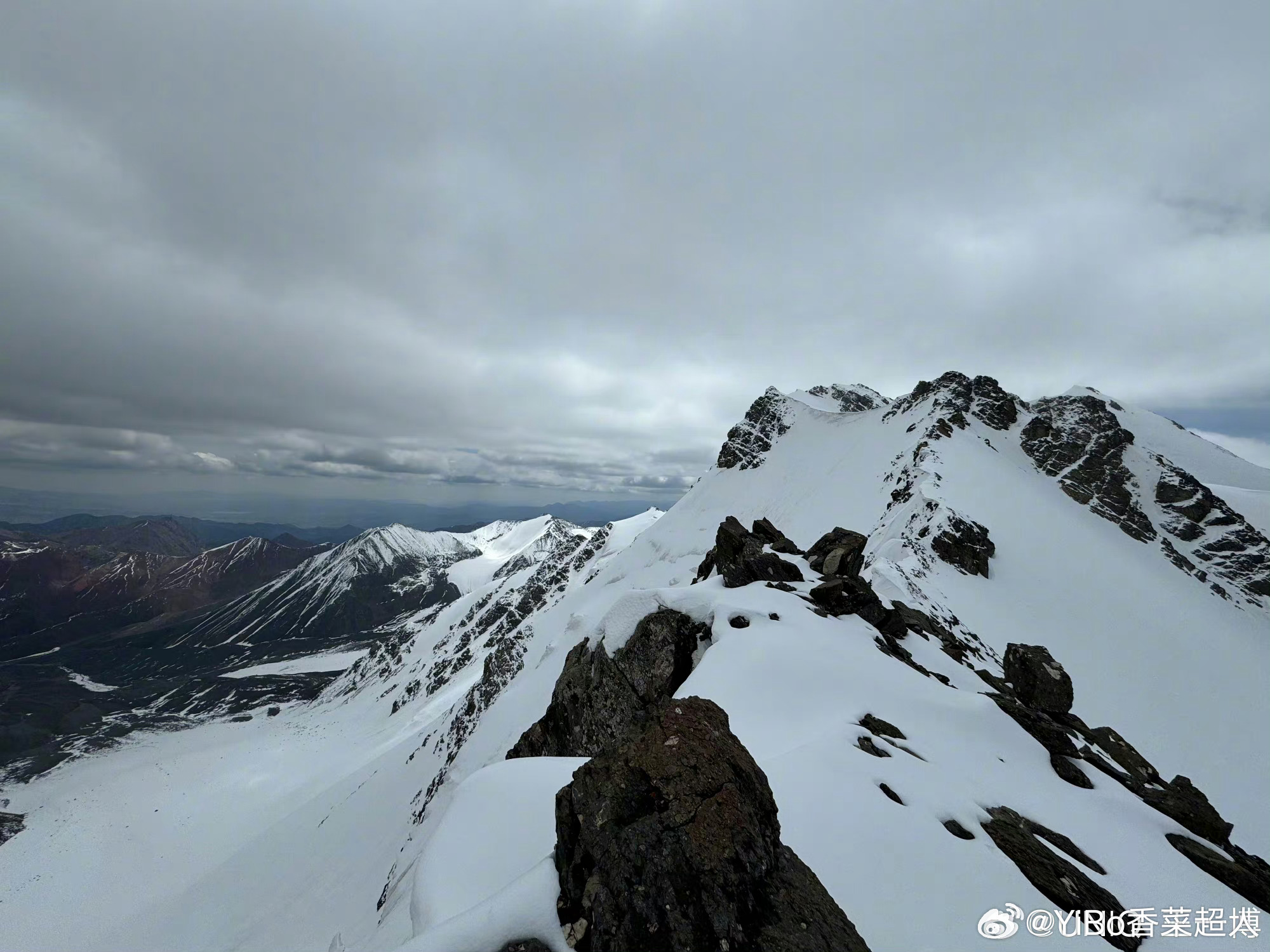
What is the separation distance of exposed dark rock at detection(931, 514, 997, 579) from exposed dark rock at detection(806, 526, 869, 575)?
20.5 metres

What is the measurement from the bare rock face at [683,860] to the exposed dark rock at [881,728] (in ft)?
26.6

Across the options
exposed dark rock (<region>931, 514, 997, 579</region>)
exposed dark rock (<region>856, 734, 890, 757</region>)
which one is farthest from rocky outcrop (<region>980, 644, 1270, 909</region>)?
exposed dark rock (<region>931, 514, 997, 579</region>)

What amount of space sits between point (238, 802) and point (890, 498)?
564 ft

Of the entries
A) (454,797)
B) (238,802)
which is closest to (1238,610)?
(454,797)

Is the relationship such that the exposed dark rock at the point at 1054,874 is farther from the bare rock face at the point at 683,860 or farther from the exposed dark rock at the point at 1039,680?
the exposed dark rock at the point at 1039,680

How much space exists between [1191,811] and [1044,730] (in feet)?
11.6

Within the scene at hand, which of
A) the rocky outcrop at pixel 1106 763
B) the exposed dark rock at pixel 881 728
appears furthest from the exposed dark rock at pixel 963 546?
the exposed dark rock at pixel 881 728

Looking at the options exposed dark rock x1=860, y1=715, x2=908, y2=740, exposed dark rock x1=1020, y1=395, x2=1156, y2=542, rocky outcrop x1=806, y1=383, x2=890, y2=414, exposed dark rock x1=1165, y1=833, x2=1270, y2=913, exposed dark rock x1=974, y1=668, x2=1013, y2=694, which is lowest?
exposed dark rock x1=974, y1=668, x2=1013, y2=694

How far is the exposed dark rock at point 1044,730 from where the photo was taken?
50.6ft

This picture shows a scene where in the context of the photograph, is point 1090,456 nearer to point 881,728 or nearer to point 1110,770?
point 1110,770

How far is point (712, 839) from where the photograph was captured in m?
6.07

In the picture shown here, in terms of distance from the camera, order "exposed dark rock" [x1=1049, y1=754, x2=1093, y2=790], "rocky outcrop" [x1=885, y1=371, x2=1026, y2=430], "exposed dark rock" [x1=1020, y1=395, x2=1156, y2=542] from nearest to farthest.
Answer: "exposed dark rock" [x1=1049, y1=754, x2=1093, y2=790]
"exposed dark rock" [x1=1020, y1=395, x2=1156, y2=542]
"rocky outcrop" [x1=885, y1=371, x2=1026, y2=430]

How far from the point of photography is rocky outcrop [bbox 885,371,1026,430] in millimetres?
94125

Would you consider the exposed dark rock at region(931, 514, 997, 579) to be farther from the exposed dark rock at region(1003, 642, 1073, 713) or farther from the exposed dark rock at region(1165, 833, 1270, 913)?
the exposed dark rock at region(1165, 833, 1270, 913)
